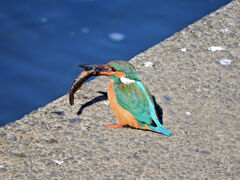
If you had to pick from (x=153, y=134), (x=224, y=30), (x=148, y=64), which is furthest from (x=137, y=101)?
(x=224, y=30)

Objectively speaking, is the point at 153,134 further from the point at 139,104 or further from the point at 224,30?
the point at 224,30

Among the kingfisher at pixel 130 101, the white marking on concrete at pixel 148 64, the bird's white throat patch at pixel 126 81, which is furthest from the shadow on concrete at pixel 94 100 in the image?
the white marking on concrete at pixel 148 64

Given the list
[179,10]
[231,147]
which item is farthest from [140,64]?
[179,10]

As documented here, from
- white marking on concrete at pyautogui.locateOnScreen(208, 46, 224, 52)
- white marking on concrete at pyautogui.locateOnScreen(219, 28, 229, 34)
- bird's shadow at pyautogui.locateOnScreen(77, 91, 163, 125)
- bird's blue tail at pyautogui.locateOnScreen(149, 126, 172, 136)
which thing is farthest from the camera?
white marking on concrete at pyautogui.locateOnScreen(219, 28, 229, 34)

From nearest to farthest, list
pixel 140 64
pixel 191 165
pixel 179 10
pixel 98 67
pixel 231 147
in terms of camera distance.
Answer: pixel 191 165 < pixel 231 147 < pixel 98 67 < pixel 140 64 < pixel 179 10

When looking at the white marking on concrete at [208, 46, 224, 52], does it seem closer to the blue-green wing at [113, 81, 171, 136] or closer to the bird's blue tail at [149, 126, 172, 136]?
the blue-green wing at [113, 81, 171, 136]

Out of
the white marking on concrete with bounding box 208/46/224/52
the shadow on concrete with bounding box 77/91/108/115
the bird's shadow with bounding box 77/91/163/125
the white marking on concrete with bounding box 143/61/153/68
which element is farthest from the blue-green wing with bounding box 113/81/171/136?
the white marking on concrete with bounding box 208/46/224/52

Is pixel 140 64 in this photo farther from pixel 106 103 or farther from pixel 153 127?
pixel 153 127
